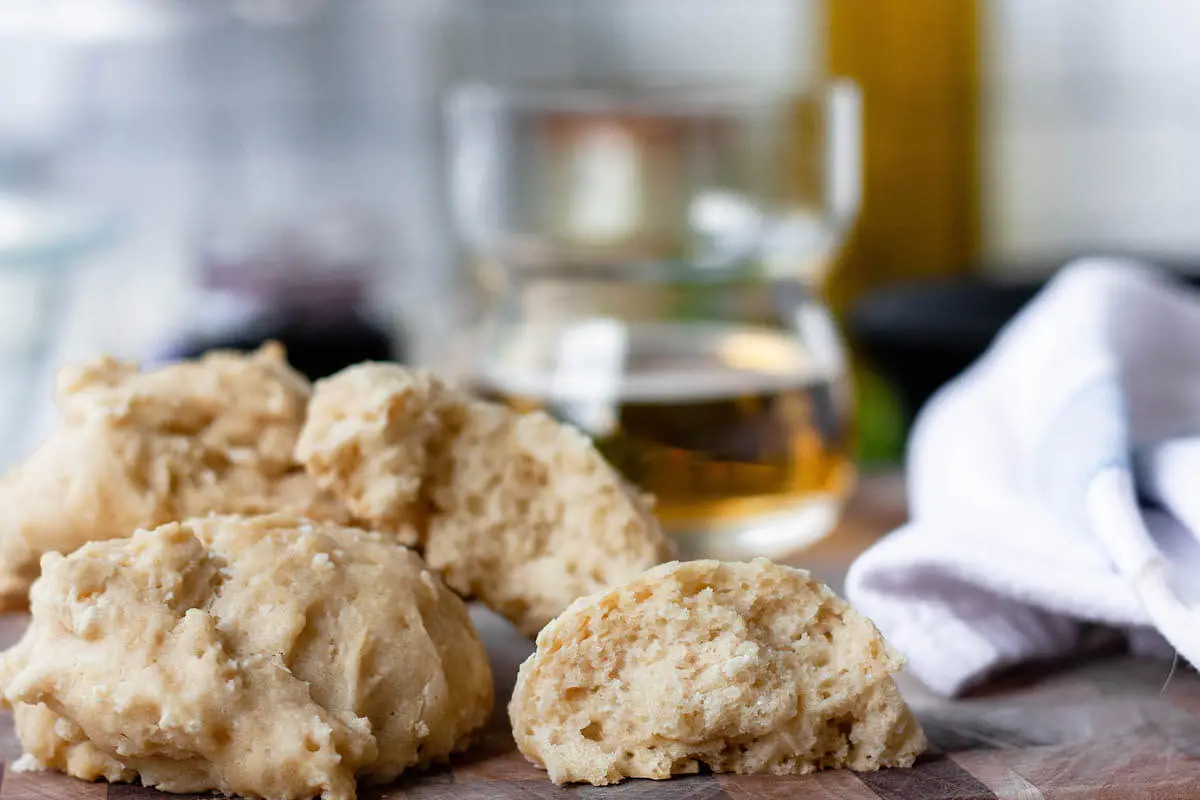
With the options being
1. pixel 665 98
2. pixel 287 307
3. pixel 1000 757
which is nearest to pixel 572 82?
pixel 287 307

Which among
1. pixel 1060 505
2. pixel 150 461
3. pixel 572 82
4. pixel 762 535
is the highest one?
pixel 572 82

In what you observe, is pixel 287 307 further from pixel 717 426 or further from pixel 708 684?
pixel 708 684

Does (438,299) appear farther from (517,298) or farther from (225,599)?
(225,599)

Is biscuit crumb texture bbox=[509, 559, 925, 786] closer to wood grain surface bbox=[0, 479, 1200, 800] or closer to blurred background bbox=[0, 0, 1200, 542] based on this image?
wood grain surface bbox=[0, 479, 1200, 800]

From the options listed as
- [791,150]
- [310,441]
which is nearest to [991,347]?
[791,150]

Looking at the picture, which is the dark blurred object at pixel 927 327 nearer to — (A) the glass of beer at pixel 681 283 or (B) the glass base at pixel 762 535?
(A) the glass of beer at pixel 681 283

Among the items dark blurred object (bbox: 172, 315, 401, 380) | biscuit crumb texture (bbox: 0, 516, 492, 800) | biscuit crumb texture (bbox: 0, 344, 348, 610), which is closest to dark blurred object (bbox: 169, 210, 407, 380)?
dark blurred object (bbox: 172, 315, 401, 380)
